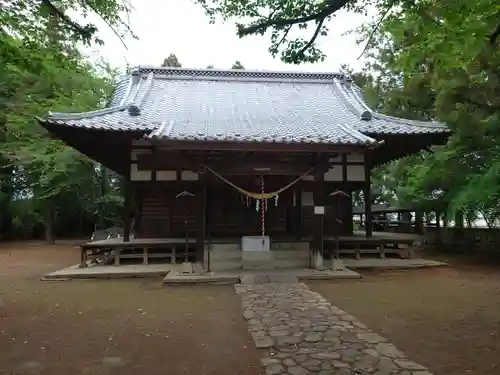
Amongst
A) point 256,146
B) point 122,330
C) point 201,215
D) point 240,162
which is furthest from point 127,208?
point 122,330

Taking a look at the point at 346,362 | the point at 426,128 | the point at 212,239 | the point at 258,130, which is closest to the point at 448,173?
the point at 426,128

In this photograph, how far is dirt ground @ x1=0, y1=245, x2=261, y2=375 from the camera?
4.44m

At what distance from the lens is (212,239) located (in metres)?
13.0

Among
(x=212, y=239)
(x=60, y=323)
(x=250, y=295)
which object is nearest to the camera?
(x=60, y=323)

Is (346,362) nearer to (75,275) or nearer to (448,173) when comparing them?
(75,275)

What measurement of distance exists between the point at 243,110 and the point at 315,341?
36.4 feet

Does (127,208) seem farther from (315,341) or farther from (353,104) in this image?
(315,341)

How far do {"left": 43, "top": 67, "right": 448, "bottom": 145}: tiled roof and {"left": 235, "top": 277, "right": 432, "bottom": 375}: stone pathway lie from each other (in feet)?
14.5

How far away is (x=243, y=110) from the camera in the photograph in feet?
49.3

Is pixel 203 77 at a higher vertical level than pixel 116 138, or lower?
higher

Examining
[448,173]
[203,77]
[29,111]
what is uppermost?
[203,77]

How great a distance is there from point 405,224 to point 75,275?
17.4 metres

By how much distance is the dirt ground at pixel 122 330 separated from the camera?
4.44 metres

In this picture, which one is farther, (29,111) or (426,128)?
(29,111)
